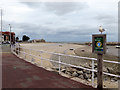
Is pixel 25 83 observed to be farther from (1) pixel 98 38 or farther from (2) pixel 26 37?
(2) pixel 26 37

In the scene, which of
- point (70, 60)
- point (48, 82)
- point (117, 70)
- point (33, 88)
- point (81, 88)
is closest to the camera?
point (33, 88)

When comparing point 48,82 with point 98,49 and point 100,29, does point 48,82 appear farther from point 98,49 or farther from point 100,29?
point 100,29

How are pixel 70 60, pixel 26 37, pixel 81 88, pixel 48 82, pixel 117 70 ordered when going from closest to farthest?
pixel 81 88, pixel 48 82, pixel 117 70, pixel 70 60, pixel 26 37

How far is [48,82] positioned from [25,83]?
0.85 meters

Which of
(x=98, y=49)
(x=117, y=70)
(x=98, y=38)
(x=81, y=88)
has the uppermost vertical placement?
(x=98, y=38)

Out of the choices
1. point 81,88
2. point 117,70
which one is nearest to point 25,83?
point 81,88

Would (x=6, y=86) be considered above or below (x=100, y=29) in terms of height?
below

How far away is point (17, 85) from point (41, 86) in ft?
2.78

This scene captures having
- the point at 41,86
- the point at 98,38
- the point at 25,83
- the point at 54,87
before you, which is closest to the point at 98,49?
the point at 98,38

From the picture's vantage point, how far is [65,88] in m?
3.62

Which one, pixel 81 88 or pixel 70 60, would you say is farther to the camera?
pixel 70 60

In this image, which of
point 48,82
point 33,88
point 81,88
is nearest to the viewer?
point 33,88

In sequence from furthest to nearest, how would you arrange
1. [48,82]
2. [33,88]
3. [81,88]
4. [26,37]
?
[26,37]
[48,82]
[81,88]
[33,88]

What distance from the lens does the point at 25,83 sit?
3852 mm
